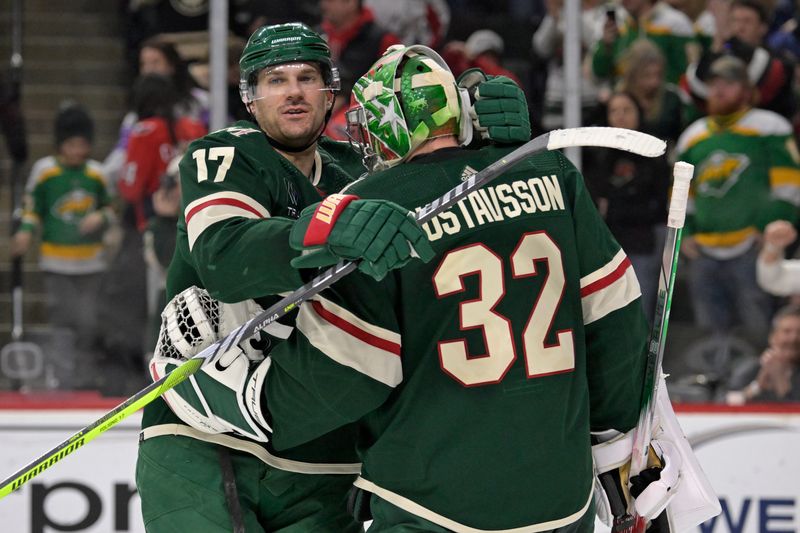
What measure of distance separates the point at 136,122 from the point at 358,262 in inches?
113

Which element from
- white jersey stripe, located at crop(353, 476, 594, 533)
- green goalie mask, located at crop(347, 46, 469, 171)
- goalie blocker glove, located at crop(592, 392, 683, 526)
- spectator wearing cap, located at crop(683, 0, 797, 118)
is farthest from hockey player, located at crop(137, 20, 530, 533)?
spectator wearing cap, located at crop(683, 0, 797, 118)

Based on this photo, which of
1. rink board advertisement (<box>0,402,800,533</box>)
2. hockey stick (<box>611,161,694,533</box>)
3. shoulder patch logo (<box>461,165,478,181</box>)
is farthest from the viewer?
rink board advertisement (<box>0,402,800,533</box>)

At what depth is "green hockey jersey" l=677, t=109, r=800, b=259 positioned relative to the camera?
448 centimetres

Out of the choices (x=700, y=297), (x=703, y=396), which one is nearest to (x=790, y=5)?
(x=700, y=297)

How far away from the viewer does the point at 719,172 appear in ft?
14.8

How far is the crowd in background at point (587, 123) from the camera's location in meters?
4.41

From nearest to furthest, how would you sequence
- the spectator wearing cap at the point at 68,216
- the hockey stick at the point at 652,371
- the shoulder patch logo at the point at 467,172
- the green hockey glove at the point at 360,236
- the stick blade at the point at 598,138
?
1. the green hockey glove at the point at 360,236
2. the stick blade at the point at 598,138
3. the shoulder patch logo at the point at 467,172
4. the hockey stick at the point at 652,371
5. the spectator wearing cap at the point at 68,216

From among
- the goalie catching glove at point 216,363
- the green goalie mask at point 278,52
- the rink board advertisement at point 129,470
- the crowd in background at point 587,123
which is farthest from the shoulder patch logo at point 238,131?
the crowd in background at point 587,123

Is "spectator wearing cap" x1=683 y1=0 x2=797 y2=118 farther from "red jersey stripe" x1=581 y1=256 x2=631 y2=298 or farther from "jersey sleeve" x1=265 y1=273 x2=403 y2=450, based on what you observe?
"jersey sleeve" x1=265 y1=273 x2=403 y2=450

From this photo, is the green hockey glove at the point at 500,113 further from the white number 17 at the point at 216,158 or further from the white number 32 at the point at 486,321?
the white number 17 at the point at 216,158

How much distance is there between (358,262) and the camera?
1929mm

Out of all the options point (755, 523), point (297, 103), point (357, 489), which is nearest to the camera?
point (357, 489)

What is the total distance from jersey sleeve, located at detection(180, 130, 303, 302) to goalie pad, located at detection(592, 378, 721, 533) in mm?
681

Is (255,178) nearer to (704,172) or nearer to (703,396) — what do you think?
(703,396)
